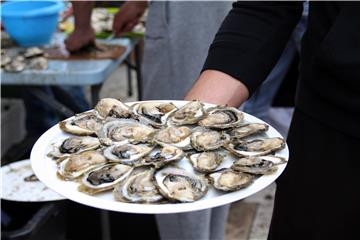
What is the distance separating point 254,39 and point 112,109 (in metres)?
0.32

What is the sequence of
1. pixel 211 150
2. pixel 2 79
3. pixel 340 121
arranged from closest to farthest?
1. pixel 211 150
2. pixel 340 121
3. pixel 2 79

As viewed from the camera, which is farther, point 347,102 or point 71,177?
point 347,102

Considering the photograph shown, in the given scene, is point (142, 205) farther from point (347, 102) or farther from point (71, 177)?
point (347, 102)

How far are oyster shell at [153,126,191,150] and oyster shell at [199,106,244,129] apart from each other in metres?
0.04

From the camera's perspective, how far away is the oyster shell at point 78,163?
83 cm

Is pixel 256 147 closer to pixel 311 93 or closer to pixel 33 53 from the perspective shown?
pixel 311 93

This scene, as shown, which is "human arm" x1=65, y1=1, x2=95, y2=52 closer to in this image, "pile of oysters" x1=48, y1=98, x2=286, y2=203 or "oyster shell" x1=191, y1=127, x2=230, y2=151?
"pile of oysters" x1=48, y1=98, x2=286, y2=203

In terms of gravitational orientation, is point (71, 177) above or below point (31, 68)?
above

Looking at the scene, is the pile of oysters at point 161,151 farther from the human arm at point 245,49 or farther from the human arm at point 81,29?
the human arm at point 81,29

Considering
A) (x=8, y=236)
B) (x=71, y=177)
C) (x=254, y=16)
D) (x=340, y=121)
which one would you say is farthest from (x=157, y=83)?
(x=71, y=177)

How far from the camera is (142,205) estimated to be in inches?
29.9

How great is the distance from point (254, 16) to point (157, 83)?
870 millimetres

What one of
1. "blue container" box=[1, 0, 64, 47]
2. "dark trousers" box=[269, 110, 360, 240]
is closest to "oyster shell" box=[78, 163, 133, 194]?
"dark trousers" box=[269, 110, 360, 240]

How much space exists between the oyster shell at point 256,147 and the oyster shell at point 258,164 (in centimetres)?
2
